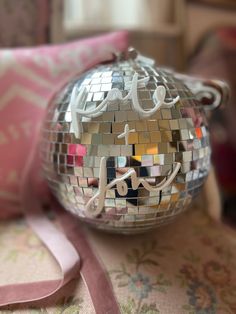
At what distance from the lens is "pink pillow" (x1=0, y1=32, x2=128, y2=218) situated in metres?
0.53

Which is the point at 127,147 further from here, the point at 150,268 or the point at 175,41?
the point at 175,41

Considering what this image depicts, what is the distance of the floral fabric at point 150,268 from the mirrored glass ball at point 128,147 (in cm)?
6

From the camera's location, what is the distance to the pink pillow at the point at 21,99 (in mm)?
527

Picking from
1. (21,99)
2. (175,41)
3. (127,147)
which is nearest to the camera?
(127,147)

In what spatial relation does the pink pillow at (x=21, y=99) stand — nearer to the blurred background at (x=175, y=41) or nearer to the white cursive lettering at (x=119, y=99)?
the white cursive lettering at (x=119, y=99)

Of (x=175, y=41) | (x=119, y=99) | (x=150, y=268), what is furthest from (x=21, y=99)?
(x=175, y=41)

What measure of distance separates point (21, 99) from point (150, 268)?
356 millimetres

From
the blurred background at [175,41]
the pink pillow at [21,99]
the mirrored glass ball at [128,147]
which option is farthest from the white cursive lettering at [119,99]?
the blurred background at [175,41]

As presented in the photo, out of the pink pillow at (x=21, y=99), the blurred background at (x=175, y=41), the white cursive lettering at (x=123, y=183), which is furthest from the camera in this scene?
the blurred background at (x=175, y=41)

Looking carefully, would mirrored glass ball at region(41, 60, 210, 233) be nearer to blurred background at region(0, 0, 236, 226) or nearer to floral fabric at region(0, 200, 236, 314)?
floral fabric at region(0, 200, 236, 314)

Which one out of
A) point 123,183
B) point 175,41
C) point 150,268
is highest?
point 175,41

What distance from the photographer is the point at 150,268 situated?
1.38 feet

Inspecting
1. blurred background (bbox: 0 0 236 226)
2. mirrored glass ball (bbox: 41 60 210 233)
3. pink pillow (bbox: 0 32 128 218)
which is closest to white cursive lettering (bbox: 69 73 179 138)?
mirrored glass ball (bbox: 41 60 210 233)

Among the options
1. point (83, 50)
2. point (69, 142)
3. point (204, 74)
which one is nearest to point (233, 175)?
point (204, 74)
